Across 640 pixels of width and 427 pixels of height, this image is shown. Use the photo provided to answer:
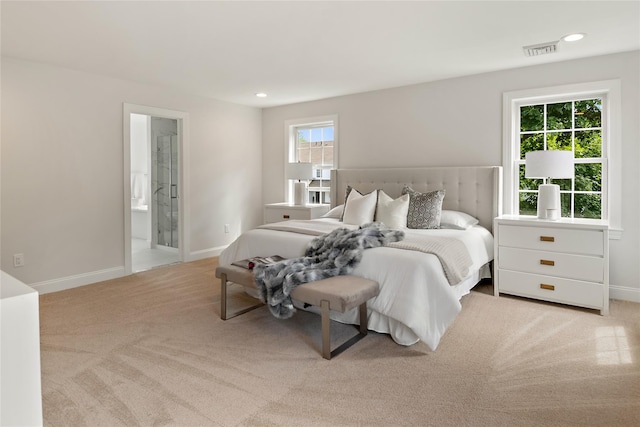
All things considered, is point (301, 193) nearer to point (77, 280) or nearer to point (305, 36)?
point (305, 36)

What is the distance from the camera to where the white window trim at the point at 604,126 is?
357 centimetres

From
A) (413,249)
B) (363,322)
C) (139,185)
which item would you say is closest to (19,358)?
(363,322)

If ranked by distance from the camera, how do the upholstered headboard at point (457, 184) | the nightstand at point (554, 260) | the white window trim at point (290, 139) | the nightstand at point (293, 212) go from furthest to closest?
the white window trim at point (290, 139), the nightstand at point (293, 212), the upholstered headboard at point (457, 184), the nightstand at point (554, 260)

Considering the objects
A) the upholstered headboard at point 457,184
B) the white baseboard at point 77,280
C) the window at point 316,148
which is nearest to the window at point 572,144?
the upholstered headboard at point 457,184

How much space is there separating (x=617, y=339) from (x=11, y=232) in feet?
17.1

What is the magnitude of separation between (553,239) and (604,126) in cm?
132

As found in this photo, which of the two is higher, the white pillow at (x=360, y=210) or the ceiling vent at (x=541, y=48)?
the ceiling vent at (x=541, y=48)

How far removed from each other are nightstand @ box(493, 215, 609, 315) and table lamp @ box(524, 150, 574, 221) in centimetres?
17

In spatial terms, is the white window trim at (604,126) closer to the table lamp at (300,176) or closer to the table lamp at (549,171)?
the table lamp at (549,171)

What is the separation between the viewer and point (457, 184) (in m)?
4.30

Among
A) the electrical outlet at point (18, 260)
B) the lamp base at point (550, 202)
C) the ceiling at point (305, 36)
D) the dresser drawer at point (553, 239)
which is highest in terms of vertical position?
the ceiling at point (305, 36)

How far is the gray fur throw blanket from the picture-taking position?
2.67 metres

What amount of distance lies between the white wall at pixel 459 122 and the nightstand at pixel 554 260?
62 centimetres

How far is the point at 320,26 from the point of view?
2.94 meters
